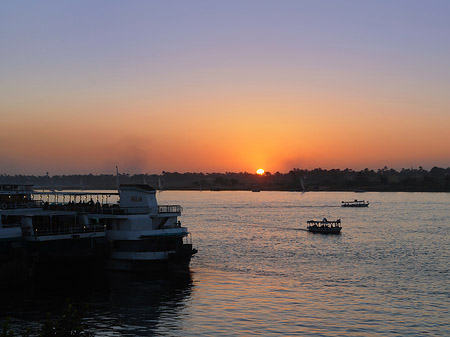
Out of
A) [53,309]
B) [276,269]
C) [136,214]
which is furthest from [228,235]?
[53,309]

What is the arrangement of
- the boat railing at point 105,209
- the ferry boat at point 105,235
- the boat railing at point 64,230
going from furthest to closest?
the boat railing at point 105,209 < the boat railing at point 64,230 < the ferry boat at point 105,235

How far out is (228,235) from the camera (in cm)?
10794

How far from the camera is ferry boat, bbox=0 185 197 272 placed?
52.7 metres

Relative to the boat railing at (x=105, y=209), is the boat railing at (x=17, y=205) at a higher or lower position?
higher

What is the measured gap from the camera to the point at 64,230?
5553cm

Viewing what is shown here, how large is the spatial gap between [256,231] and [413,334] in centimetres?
8032

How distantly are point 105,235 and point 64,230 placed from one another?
15.5 ft

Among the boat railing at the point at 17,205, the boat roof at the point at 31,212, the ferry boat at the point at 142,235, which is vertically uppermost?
the boat railing at the point at 17,205

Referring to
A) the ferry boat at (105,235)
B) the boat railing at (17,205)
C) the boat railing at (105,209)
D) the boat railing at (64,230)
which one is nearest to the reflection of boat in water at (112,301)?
the ferry boat at (105,235)

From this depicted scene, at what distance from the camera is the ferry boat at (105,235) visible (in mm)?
52656

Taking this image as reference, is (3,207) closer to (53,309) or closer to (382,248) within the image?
(53,309)

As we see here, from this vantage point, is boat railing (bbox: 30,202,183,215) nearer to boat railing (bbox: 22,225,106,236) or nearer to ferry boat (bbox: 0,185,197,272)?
ferry boat (bbox: 0,185,197,272)

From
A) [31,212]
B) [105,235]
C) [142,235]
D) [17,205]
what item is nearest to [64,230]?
[105,235]

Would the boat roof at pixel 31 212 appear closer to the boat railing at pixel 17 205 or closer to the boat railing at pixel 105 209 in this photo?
the boat railing at pixel 17 205
